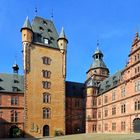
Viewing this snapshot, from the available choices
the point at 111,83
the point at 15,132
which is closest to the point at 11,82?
the point at 15,132

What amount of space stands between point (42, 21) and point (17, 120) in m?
26.5

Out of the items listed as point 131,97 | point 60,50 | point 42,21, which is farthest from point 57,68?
point 131,97

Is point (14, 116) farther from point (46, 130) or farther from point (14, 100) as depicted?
point (46, 130)

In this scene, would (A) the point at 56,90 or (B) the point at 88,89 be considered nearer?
(A) the point at 56,90

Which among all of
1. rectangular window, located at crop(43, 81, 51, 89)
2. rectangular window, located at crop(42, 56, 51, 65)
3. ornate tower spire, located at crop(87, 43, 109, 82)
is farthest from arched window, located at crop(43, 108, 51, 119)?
ornate tower spire, located at crop(87, 43, 109, 82)

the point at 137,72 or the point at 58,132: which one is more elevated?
the point at 137,72

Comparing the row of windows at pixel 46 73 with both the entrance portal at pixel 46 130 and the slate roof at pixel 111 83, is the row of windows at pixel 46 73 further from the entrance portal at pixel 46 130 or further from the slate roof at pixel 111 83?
the slate roof at pixel 111 83

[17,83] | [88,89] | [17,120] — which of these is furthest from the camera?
[88,89]

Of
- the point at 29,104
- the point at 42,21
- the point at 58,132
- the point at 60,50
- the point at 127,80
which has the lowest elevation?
the point at 58,132

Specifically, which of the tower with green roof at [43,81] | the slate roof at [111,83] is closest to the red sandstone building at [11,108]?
the tower with green roof at [43,81]

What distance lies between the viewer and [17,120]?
5950 cm

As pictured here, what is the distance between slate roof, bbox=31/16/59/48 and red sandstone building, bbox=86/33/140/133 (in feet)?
47.5

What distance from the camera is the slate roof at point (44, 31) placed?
215 ft

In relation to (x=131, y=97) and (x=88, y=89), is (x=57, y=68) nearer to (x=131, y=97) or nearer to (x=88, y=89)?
(x=88, y=89)
